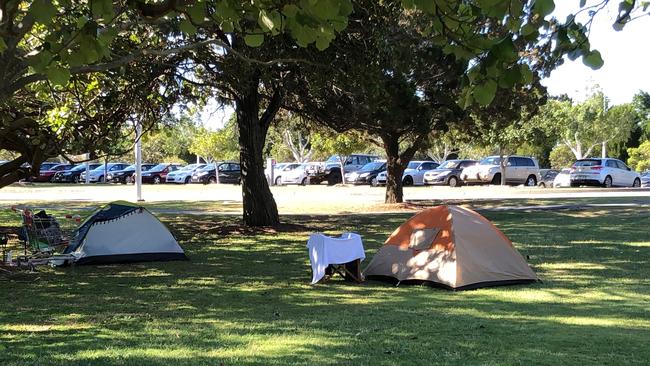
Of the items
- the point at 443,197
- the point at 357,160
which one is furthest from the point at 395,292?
the point at 357,160

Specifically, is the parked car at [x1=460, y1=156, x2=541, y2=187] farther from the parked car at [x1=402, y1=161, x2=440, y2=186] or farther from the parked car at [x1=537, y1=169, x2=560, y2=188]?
the parked car at [x1=402, y1=161, x2=440, y2=186]

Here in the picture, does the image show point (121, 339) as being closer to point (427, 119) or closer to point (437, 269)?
point (437, 269)

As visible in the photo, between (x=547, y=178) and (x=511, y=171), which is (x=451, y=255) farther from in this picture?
(x=547, y=178)

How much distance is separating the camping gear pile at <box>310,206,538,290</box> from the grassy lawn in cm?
27

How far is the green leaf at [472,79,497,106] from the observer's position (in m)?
3.31

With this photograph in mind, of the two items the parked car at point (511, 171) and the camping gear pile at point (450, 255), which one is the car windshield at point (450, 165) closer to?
the parked car at point (511, 171)

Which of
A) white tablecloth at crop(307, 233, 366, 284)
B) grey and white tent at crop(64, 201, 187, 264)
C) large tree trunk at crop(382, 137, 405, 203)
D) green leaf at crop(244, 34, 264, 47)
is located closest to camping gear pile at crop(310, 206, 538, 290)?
white tablecloth at crop(307, 233, 366, 284)

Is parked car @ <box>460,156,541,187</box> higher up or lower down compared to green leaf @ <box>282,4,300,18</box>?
lower down

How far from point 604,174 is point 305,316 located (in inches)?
1085

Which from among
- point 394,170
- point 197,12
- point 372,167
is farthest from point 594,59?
point 372,167

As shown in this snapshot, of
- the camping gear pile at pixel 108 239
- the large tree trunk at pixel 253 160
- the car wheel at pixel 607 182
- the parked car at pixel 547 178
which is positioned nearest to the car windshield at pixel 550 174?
the parked car at pixel 547 178

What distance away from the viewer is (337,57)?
1226 cm

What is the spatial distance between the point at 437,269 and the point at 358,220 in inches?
371

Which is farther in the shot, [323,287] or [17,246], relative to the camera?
[17,246]
